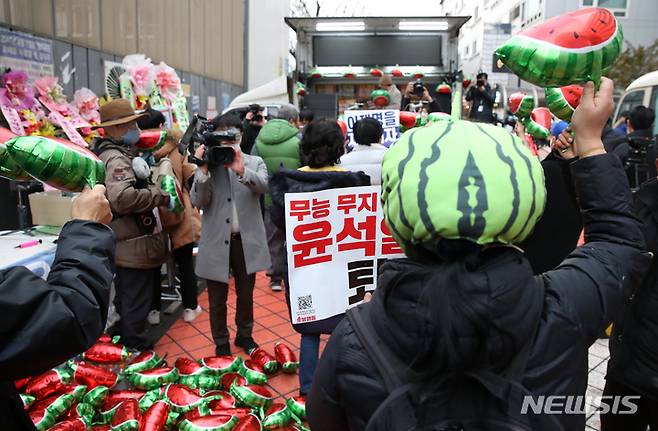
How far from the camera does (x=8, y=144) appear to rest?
1580mm

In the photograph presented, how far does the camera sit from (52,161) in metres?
1.56

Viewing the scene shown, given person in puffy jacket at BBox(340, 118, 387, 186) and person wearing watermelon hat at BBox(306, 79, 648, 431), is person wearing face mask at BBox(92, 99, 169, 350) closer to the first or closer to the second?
person in puffy jacket at BBox(340, 118, 387, 186)

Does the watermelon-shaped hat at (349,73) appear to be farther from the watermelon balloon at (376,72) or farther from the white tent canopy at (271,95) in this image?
the white tent canopy at (271,95)

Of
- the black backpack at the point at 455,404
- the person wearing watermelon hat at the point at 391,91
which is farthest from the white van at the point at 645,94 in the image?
the black backpack at the point at 455,404

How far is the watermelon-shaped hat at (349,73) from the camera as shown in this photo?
8.60 m

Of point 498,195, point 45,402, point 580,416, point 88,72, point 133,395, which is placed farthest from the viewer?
point 88,72

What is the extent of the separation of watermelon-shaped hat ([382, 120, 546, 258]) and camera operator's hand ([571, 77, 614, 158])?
294 millimetres

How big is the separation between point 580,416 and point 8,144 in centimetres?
180

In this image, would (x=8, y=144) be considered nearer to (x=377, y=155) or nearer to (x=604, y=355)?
(x=377, y=155)

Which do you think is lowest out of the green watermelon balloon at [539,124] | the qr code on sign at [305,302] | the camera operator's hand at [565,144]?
the qr code on sign at [305,302]

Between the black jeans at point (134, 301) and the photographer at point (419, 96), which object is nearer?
the black jeans at point (134, 301)

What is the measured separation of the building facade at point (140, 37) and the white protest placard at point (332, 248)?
4.16 m

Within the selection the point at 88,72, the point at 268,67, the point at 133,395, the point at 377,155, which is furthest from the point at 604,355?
the point at 268,67

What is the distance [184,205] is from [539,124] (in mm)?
2726
